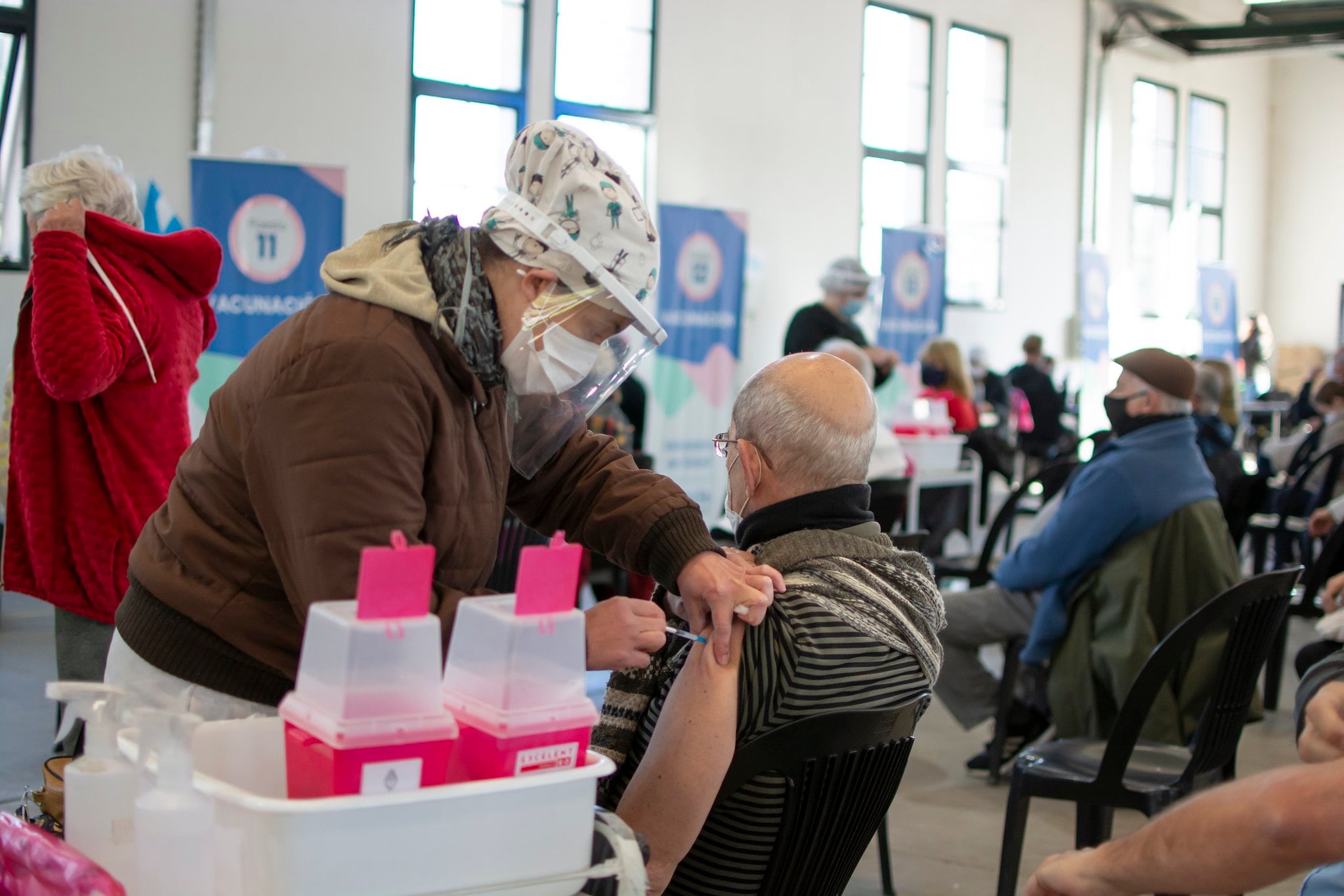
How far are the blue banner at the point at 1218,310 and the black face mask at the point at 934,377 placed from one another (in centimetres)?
711

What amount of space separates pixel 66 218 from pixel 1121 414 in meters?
2.50

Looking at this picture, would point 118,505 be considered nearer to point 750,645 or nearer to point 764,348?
point 750,645

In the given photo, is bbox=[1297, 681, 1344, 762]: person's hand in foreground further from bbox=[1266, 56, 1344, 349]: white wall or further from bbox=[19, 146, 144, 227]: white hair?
bbox=[1266, 56, 1344, 349]: white wall

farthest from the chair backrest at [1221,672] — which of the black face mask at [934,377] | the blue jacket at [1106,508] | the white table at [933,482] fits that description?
the black face mask at [934,377]

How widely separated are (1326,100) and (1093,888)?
638 inches

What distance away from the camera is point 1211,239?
1463cm

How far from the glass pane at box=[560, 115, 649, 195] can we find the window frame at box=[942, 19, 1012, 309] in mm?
3432

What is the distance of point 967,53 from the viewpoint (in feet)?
35.3

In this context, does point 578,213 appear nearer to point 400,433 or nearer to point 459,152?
point 400,433

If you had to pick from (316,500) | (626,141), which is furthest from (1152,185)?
(316,500)

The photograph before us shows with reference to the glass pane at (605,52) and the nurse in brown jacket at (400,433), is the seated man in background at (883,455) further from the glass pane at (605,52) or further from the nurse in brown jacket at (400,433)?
the glass pane at (605,52)

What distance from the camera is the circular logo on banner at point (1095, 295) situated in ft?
39.7

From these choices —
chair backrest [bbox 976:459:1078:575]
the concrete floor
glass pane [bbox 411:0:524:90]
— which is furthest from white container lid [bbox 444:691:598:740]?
glass pane [bbox 411:0:524:90]

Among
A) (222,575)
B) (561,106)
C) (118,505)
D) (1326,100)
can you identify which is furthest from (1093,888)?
(1326,100)
